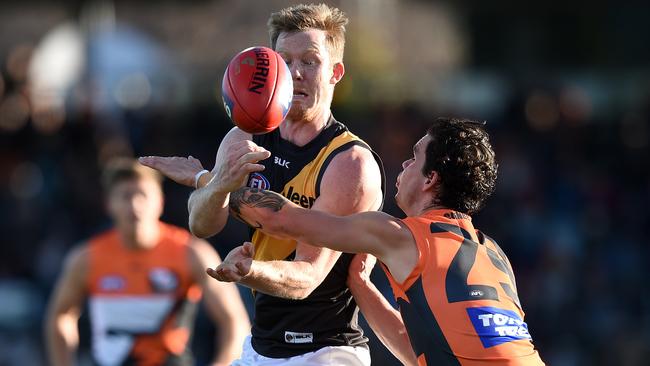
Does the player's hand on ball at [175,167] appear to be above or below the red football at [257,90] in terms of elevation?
below

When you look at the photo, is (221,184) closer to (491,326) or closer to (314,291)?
(314,291)

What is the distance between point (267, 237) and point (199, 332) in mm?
7053

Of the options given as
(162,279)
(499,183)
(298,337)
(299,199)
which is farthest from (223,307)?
(499,183)

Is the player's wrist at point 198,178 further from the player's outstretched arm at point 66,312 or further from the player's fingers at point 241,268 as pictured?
the player's outstretched arm at point 66,312

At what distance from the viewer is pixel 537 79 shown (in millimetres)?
16531

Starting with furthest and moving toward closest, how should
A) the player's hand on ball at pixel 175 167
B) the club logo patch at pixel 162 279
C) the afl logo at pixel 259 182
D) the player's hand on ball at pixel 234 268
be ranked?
the club logo patch at pixel 162 279 < the afl logo at pixel 259 182 < the player's hand on ball at pixel 175 167 < the player's hand on ball at pixel 234 268

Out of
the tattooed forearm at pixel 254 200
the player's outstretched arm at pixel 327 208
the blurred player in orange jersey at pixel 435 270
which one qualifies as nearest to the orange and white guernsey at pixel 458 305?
the blurred player in orange jersey at pixel 435 270

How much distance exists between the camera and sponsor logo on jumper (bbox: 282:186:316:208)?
5.68 metres

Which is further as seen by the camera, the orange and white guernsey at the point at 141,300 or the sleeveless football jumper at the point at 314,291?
the orange and white guernsey at the point at 141,300

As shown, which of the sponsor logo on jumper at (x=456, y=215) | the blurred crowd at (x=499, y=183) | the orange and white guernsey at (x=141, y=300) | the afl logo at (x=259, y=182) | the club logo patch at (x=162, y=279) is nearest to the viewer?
the sponsor logo on jumper at (x=456, y=215)

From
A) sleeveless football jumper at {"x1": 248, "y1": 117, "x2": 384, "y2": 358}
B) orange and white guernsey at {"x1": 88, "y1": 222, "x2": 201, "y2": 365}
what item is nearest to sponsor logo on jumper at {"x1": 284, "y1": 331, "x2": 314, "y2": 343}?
sleeveless football jumper at {"x1": 248, "y1": 117, "x2": 384, "y2": 358}

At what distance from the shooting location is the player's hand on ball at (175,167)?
552 cm

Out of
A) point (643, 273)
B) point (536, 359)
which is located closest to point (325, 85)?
point (536, 359)

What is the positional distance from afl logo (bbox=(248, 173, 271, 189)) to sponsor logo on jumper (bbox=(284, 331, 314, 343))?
0.75 m
